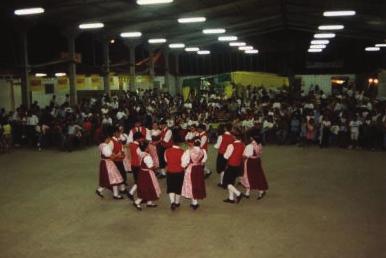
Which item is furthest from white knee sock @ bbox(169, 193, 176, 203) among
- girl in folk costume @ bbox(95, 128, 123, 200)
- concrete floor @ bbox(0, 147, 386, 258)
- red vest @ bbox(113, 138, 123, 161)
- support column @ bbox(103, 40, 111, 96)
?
support column @ bbox(103, 40, 111, 96)

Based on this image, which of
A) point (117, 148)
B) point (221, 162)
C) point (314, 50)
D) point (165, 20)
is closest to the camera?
point (117, 148)

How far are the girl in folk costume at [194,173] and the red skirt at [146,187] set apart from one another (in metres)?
0.56

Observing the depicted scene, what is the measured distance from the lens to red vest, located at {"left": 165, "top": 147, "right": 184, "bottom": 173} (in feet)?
27.8

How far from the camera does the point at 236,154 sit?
365 inches

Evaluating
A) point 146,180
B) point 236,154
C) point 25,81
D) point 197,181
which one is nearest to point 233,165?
point 236,154

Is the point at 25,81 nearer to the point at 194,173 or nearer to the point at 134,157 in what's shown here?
the point at 134,157

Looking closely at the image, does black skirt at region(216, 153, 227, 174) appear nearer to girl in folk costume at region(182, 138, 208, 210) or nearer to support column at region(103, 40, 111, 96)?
girl in folk costume at region(182, 138, 208, 210)

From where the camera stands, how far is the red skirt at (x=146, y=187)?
8545 millimetres

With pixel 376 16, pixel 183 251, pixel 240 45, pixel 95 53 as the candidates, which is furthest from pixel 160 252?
pixel 240 45

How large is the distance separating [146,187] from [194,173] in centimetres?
89

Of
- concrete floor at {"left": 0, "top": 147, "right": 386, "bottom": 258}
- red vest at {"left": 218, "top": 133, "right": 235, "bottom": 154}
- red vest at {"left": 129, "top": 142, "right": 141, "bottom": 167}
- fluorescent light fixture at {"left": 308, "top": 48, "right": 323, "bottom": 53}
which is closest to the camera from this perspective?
concrete floor at {"left": 0, "top": 147, "right": 386, "bottom": 258}

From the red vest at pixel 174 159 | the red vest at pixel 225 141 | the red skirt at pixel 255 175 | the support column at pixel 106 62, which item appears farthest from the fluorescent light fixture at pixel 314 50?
the red vest at pixel 174 159

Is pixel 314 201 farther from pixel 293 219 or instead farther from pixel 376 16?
pixel 376 16

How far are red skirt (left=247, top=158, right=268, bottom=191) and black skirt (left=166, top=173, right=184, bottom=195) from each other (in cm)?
147
